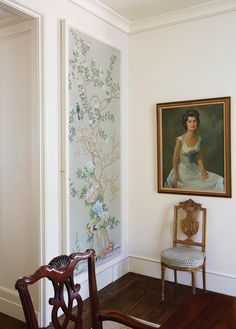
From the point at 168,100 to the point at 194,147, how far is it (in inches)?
23.7

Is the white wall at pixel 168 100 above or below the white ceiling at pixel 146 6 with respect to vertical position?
below

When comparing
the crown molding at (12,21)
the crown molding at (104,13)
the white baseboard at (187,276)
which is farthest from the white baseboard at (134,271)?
the crown molding at (104,13)

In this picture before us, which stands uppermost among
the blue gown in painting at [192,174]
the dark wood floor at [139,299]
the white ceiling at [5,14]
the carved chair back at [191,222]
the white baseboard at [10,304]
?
the white ceiling at [5,14]

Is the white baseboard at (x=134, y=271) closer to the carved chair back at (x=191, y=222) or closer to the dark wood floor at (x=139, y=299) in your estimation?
the dark wood floor at (x=139, y=299)

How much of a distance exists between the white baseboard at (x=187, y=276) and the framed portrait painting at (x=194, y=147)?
0.82m

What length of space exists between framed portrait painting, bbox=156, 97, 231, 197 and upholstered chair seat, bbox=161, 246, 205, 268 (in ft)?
1.99

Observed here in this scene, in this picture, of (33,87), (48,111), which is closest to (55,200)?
(48,111)

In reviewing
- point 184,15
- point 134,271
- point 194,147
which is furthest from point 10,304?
point 184,15

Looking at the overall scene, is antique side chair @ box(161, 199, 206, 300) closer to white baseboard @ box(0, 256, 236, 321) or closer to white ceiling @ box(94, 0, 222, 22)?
white baseboard @ box(0, 256, 236, 321)

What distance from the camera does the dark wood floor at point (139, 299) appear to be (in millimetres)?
2674

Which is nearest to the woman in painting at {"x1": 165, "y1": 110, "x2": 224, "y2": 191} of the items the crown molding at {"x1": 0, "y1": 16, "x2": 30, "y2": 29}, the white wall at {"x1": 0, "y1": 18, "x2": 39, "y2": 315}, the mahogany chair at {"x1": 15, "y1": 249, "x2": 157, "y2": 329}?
the white wall at {"x1": 0, "y1": 18, "x2": 39, "y2": 315}

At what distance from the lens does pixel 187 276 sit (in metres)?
3.29

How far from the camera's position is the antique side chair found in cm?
288

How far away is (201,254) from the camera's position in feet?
9.71
